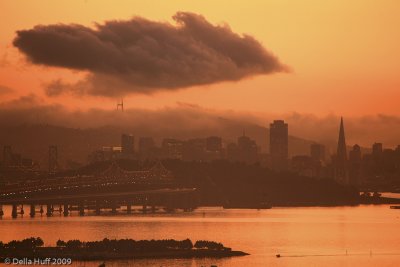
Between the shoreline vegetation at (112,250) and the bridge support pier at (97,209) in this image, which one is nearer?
the shoreline vegetation at (112,250)

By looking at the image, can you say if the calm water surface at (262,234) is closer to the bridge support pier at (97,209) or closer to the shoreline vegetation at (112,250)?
the shoreline vegetation at (112,250)

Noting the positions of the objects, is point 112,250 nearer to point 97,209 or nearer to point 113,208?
point 97,209

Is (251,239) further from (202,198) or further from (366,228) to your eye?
(202,198)

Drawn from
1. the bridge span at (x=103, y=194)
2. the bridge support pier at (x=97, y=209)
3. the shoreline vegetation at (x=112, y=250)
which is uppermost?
the bridge span at (x=103, y=194)

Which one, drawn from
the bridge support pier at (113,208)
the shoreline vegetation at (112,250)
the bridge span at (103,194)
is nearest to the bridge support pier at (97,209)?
the bridge span at (103,194)

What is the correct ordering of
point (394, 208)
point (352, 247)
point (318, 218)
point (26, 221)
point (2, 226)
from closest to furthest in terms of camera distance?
1. point (352, 247)
2. point (2, 226)
3. point (26, 221)
4. point (318, 218)
5. point (394, 208)

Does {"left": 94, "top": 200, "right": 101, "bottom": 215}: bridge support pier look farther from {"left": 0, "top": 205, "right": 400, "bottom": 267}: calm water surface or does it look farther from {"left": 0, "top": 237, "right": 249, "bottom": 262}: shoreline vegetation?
{"left": 0, "top": 237, "right": 249, "bottom": 262}: shoreline vegetation

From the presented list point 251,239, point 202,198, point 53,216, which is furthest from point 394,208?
point 251,239

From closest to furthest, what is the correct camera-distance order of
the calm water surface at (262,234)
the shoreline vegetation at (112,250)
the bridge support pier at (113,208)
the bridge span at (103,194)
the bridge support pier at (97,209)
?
the shoreline vegetation at (112,250)
the calm water surface at (262,234)
the bridge span at (103,194)
the bridge support pier at (97,209)
the bridge support pier at (113,208)
